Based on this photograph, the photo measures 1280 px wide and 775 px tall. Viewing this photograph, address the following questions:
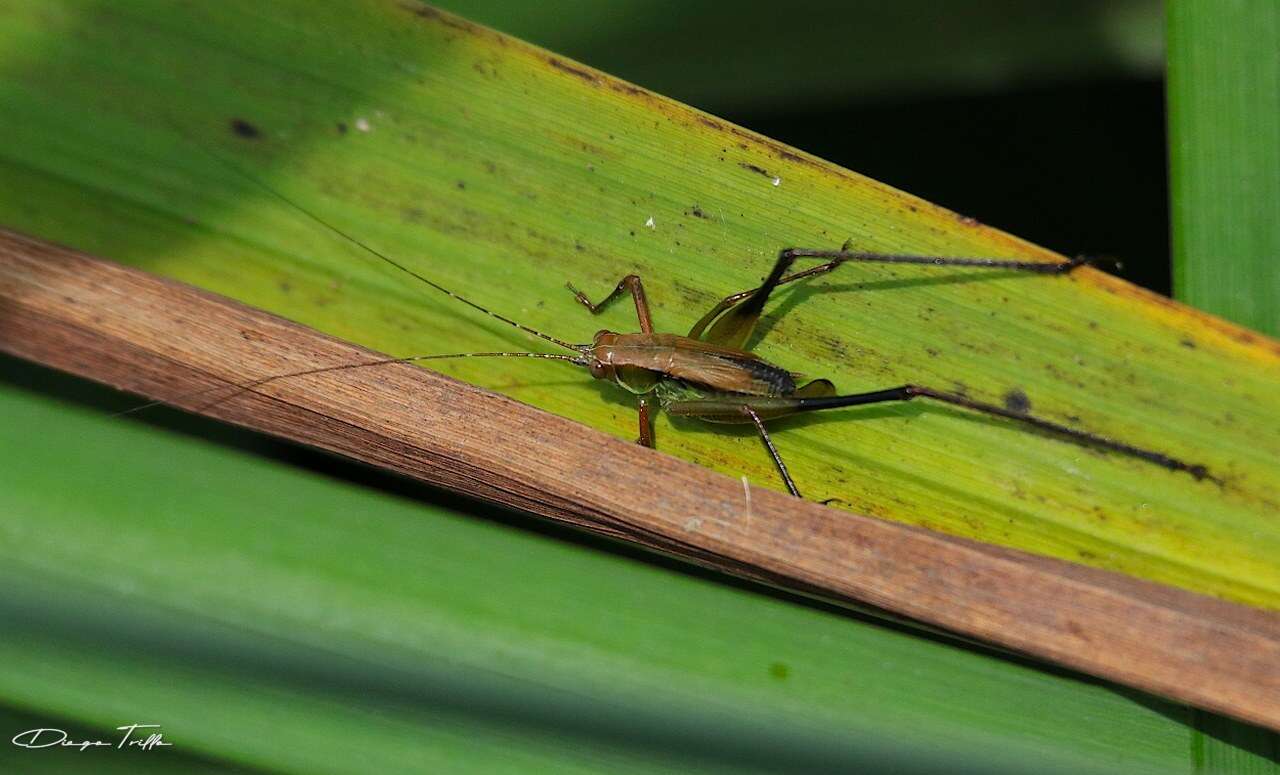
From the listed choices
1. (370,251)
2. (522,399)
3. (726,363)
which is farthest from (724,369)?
(370,251)

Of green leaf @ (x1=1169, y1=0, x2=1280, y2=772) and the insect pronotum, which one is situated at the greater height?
green leaf @ (x1=1169, y1=0, x2=1280, y2=772)

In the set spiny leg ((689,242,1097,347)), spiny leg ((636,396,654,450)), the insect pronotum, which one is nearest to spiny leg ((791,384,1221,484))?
the insect pronotum

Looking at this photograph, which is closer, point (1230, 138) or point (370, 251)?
point (1230, 138)

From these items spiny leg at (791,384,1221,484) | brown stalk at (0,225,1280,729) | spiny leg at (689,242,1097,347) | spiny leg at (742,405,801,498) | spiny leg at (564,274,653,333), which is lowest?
brown stalk at (0,225,1280,729)

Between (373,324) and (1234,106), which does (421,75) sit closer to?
(373,324)

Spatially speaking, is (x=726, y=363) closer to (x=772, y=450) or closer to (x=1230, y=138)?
(x=772, y=450)

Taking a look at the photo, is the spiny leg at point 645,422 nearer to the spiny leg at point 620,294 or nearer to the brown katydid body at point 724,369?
the brown katydid body at point 724,369

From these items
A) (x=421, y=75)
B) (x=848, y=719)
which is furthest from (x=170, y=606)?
(x=421, y=75)

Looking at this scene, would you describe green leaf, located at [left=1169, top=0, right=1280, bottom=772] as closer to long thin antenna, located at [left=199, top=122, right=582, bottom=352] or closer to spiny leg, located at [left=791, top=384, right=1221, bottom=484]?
spiny leg, located at [left=791, top=384, right=1221, bottom=484]
